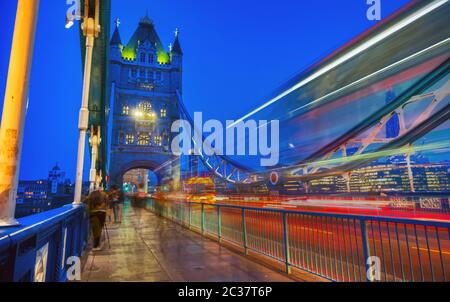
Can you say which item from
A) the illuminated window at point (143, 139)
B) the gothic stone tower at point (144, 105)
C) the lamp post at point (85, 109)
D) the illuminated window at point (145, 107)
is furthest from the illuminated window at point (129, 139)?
the lamp post at point (85, 109)

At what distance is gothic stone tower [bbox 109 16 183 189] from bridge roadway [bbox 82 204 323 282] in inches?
1503

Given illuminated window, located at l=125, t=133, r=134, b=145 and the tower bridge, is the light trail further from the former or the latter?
illuminated window, located at l=125, t=133, r=134, b=145

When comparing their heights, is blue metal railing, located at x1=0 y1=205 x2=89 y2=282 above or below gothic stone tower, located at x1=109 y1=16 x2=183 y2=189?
below

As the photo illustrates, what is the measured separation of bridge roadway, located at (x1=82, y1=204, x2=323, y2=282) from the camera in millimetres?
4137

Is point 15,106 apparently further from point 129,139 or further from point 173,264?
point 129,139

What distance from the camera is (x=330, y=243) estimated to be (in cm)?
563

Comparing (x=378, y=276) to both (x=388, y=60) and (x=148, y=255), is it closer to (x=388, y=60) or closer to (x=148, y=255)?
(x=148, y=255)

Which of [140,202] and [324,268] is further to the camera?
[140,202]

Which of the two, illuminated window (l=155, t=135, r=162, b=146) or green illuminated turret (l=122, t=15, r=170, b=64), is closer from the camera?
illuminated window (l=155, t=135, r=162, b=146)

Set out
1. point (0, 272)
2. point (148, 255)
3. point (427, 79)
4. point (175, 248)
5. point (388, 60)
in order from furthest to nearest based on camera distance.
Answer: point (427, 79) < point (388, 60) < point (175, 248) < point (148, 255) < point (0, 272)

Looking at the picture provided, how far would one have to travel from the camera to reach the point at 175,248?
20.5ft

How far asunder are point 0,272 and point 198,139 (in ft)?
192

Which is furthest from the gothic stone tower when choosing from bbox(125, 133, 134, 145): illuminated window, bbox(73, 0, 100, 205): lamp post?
bbox(73, 0, 100, 205): lamp post

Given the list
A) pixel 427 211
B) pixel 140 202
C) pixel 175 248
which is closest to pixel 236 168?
pixel 140 202
